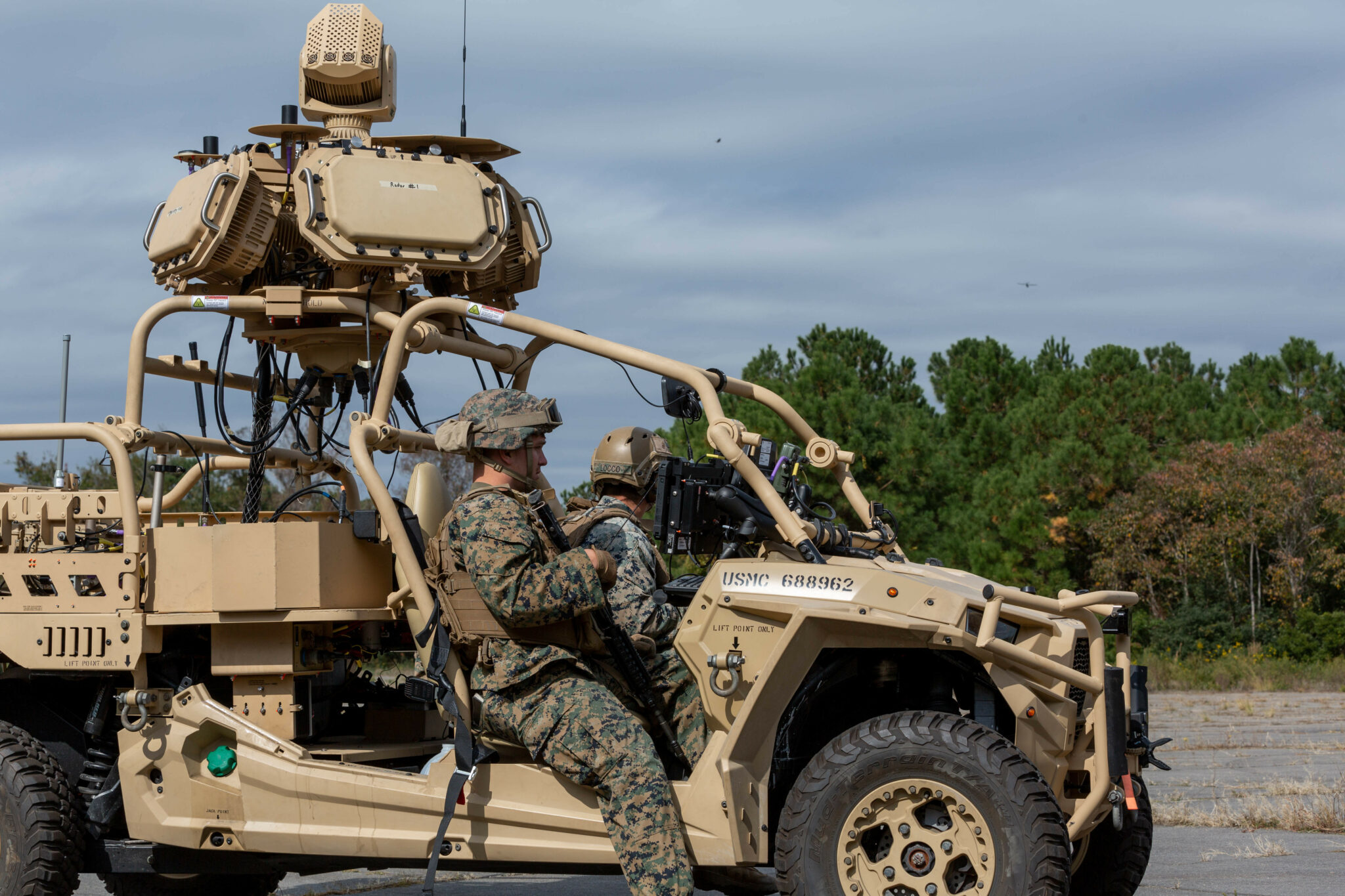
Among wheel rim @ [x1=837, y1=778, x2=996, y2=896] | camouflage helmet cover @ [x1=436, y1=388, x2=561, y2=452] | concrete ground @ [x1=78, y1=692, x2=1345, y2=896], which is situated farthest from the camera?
concrete ground @ [x1=78, y1=692, x2=1345, y2=896]

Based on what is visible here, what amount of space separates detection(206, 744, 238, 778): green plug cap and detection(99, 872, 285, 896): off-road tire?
66 centimetres

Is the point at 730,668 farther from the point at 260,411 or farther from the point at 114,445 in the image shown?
the point at 260,411

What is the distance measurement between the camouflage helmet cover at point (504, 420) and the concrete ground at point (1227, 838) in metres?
2.93

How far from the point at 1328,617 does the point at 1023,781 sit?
85.8ft

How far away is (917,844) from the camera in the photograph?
4.73m

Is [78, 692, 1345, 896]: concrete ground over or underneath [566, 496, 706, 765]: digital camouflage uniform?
underneath

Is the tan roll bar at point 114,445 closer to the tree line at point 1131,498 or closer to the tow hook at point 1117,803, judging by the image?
the tow hook at point 1117,803

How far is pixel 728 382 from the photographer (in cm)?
594

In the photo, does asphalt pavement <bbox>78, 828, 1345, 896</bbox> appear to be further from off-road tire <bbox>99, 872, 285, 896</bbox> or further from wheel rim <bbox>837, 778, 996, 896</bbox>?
wheel rim <bbox>837, 778, 996, 896</bbox>

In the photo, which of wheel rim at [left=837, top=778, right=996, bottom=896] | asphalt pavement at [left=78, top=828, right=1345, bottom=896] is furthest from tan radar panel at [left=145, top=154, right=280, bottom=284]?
wheel rim at [left=837, top=778, right=996, bottom=896]

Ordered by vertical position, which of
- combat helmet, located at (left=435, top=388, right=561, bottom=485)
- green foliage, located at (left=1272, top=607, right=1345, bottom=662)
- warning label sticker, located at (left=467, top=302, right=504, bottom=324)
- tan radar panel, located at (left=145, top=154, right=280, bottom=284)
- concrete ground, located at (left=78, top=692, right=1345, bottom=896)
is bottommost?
green foliage, located at (left=1272, top=607, right=1345, bottom=662)

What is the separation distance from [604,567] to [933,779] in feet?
4.43

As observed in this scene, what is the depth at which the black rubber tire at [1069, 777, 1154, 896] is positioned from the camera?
5457mm

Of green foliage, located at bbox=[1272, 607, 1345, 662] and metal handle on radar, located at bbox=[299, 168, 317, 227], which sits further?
green foliage, located at bbox=[1272, 607, 1345, 662]
